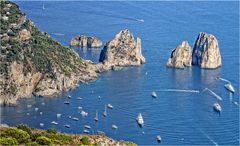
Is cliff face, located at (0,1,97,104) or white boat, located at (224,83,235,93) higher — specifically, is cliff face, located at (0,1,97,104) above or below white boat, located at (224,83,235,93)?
above

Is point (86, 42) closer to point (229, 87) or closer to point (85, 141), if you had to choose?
point (229, 87)

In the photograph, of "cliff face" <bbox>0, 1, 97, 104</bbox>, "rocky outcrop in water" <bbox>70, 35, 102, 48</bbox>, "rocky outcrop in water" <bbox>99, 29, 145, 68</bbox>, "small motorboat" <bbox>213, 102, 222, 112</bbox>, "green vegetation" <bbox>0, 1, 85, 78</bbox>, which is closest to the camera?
"small motorboat" <bbox>213, 102, 222, 112</bbox>

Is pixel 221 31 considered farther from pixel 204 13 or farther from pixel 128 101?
pixel 128 101

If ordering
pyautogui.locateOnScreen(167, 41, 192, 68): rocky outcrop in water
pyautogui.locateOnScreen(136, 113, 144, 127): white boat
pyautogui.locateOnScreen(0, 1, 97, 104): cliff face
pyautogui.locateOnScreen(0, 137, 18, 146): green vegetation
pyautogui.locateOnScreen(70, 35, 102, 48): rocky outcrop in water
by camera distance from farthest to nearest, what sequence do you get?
pyautogui.locateOnScreen(70, 35, 102, 48): rocky outcrop in water → pyautogui.locateOnScreen(167, 41, 192, 68): rocky outcrop in water → pyautogui.locateOnScreen(0, 1, 97, 104): cliff face → pyautogui.locateOnScreen(136, 113, 144, 127): white boat → pyautogui.locateOnScreen(0, 137, 18, 146): green vegetation

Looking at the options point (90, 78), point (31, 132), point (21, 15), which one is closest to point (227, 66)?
point (90, 78)

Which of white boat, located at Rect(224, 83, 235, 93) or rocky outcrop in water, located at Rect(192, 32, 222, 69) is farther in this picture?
rocky outcrop in water, located at Rect(192, 32, 222, 69)

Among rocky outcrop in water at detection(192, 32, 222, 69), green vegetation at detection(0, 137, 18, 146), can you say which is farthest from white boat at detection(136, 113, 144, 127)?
green vegetation at detection(0, 137, 18, 146)

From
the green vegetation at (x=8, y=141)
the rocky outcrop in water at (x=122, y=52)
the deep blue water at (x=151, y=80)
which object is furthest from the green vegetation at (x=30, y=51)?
the green vegetation at (x=8, y=141)

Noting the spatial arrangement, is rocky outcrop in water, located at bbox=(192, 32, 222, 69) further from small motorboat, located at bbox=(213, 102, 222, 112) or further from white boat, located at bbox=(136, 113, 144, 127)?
white boat, located at bbox=(136, 113, 144, 127)

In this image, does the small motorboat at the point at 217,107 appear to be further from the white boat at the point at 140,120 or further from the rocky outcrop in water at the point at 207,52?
the rocky outcrop in water at the point at 207,52
